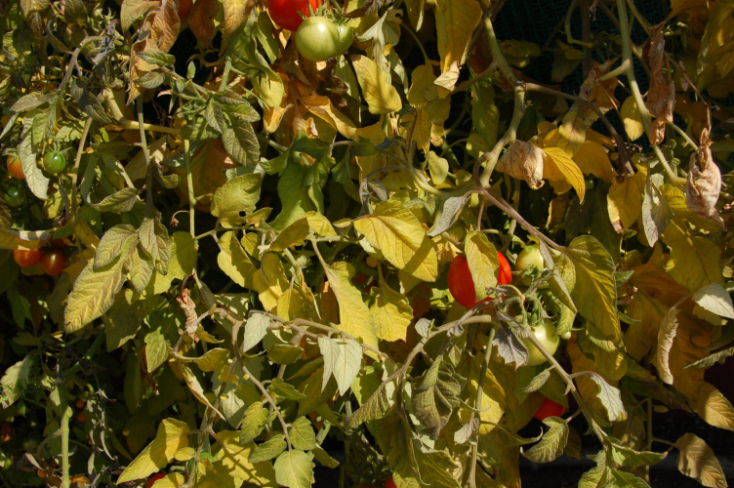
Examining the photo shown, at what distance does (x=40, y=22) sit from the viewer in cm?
74

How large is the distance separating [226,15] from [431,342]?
493mm

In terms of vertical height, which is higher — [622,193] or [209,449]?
[622,193]

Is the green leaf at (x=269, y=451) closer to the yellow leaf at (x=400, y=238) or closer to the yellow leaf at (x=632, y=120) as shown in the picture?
the yellow leaf at (x=400, y=238)

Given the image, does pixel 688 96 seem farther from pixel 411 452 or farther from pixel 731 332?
pixel 411 452

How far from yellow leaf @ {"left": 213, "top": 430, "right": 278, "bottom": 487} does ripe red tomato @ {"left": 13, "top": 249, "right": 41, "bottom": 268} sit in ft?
1.58

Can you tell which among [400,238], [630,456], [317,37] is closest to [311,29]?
[317,37]

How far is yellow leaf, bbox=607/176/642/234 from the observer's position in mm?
711

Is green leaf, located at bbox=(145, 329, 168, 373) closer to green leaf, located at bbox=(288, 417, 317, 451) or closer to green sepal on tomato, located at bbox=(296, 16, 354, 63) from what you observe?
green leaf, located at bbox=(288, 417, 317, 451)

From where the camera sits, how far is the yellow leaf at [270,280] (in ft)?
2.23

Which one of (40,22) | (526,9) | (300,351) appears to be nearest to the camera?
(300,351)

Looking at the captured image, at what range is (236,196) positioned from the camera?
0.69m

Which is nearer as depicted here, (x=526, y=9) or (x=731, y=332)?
(x=731, y=332)

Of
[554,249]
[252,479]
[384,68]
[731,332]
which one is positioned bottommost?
[252,479]

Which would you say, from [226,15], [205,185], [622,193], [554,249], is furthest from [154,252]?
[622,193]
